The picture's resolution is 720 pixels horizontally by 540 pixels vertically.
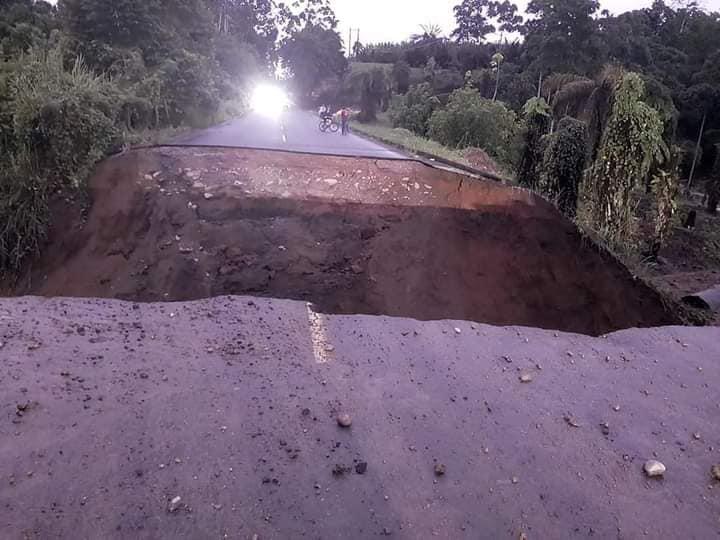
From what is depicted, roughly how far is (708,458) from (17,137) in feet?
29.1

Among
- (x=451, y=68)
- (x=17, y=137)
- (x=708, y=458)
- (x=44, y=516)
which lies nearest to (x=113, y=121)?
(x=17, y=137)

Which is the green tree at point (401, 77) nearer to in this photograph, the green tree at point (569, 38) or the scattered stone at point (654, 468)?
the green tree at point (569, 38)

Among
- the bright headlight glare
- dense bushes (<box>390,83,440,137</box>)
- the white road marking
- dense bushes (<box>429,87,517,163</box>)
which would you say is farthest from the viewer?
the bright headlight glare

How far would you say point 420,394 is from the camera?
16.1ft

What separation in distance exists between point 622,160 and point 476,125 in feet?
32.9

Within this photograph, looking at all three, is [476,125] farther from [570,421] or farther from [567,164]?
[570,421]

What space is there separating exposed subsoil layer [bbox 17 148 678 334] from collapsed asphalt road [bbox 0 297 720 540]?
0.95 meters

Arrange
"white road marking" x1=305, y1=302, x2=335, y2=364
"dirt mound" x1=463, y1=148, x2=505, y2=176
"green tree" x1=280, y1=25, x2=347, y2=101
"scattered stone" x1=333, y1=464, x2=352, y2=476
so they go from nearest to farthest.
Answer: "scattered stone" x1=333, y1=464, x2=352, y2=476, "white road marking" x1=305, y1=302, x2=335, y2=364, "dirt mound" x1=463, y1=148, x2=505, y2=176, "green tree" x1=280, y1=25, x2=347, y2=101

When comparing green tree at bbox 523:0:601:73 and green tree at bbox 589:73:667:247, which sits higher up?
green tree at bbox 523:0:601:73

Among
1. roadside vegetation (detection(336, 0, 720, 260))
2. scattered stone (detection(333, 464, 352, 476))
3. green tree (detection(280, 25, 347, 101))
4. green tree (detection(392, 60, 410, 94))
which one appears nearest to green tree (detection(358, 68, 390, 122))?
roadside vegetation (detection(336, 0, 720, 260))

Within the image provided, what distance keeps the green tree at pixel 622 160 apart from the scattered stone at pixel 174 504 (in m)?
7.57

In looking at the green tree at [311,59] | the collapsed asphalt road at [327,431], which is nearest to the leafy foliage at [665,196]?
the collapsed asphalt road at [327,431]

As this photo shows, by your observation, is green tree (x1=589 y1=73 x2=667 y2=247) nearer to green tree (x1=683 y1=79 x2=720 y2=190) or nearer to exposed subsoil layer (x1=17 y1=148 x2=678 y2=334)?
exposed subsoil layer (x1=17 y1=148 x2=678 y2=334)

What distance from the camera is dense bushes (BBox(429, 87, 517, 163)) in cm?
1803
